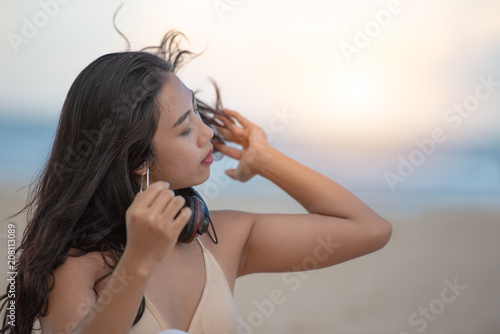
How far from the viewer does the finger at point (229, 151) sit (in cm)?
255

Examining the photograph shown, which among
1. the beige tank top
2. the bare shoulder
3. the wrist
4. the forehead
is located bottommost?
the beige tank top

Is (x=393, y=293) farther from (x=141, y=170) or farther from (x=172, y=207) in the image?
(x=172, y=207)

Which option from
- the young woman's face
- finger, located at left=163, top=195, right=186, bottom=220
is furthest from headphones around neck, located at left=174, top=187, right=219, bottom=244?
finger, located at left=163, top=195, right=186, bottom=220

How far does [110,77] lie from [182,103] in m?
0.26

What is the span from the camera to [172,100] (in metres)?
2.05

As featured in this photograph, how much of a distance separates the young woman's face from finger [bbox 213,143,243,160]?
0.48 metres

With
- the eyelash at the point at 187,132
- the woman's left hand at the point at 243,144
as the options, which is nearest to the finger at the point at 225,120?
the woman's left hand at the point at 243,144

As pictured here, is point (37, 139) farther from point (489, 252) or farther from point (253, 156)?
point (253, 156)

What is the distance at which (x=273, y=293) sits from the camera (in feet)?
16.5

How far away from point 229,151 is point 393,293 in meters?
3.12

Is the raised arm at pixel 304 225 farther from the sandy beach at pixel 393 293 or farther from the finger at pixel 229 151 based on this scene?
the sandy beach at pixel 393 293

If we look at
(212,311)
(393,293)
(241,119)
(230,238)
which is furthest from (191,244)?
(393,293)

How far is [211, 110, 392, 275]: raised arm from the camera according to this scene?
227cm

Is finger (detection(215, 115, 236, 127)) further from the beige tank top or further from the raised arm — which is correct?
the beige tank top
